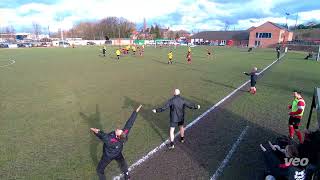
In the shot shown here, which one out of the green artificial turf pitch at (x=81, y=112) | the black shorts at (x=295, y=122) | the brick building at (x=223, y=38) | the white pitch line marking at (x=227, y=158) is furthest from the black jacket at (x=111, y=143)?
the brick building at (x=223, y=38)

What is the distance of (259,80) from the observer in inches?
784

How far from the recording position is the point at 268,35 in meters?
81.8

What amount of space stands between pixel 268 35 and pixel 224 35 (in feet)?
94.0

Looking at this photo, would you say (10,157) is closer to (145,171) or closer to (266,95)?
(145,171)

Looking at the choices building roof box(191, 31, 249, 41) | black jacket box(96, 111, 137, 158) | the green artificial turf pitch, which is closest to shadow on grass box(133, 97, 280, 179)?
the green artificial turf pitch

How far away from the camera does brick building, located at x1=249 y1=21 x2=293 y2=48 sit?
262ft

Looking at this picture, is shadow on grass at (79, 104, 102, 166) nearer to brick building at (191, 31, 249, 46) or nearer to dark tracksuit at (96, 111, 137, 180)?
dark tracksuit at (96, 111, 137, 180)

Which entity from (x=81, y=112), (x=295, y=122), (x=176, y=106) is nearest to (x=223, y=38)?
(x=81, y=112)

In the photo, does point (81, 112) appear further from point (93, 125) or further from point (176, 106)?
point (176, 106)

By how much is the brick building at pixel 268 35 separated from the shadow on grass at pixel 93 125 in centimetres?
8103

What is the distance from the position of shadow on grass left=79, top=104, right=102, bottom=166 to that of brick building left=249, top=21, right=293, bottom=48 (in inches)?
3190

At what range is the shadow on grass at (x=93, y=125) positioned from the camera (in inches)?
277

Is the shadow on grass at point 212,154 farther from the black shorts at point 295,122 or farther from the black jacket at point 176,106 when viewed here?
the black jacket at point 176,106

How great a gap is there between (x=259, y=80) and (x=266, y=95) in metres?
5.77
